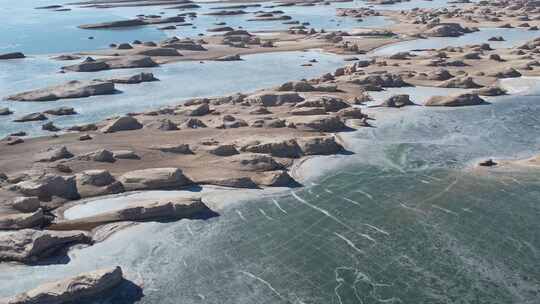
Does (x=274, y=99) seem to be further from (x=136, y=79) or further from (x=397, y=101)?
(x=136, y=79)

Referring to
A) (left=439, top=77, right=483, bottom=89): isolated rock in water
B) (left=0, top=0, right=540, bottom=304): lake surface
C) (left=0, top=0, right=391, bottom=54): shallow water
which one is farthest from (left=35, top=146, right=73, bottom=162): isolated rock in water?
(left=0, top=0, right=391, bottom=54): shallow water

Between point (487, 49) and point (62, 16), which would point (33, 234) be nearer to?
point (487, 49)

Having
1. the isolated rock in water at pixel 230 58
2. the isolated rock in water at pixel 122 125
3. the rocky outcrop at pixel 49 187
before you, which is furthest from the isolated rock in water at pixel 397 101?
the isolated rock in water at pixel 230 58

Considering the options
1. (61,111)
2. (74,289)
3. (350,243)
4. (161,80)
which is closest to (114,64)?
(161,80)

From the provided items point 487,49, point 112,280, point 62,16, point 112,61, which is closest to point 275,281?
point 112,280

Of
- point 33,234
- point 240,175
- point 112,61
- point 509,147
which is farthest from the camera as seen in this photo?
point 112,61

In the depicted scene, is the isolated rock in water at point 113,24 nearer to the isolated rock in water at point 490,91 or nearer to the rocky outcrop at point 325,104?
the rocky outcrop at point 325,104
